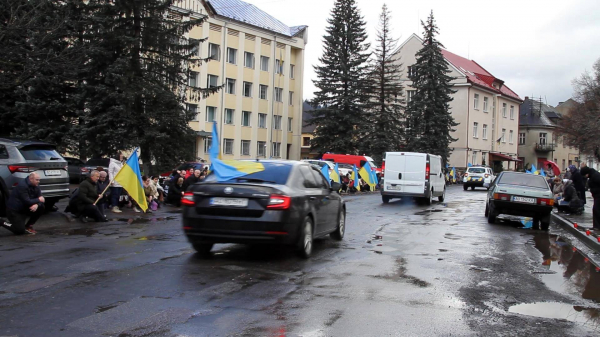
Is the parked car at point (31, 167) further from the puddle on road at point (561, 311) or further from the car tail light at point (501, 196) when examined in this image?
the car tail light at point (501, 196)

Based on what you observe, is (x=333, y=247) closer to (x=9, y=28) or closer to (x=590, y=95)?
(x=9, y=28)

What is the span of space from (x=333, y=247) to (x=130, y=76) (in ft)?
56.6

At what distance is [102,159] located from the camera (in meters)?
26.0

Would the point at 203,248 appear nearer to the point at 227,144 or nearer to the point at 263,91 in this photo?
the point at 227,144

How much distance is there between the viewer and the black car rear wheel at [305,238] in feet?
29.6

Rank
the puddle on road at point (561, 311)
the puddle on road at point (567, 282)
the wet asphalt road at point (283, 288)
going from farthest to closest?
1. the puddle on road at point (567, 282)
2. the puddle on road at point (561, 311)
3. the wet asphalt road at point (283, 288)

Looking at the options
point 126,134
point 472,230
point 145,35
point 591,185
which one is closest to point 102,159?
point 126,134

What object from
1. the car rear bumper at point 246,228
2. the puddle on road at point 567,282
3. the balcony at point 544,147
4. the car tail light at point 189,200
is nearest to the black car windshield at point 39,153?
the car tail light at point 189,200

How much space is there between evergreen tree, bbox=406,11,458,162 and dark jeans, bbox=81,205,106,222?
4463cm

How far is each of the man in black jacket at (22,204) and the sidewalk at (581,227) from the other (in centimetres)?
1184

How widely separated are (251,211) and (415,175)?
1654 cm

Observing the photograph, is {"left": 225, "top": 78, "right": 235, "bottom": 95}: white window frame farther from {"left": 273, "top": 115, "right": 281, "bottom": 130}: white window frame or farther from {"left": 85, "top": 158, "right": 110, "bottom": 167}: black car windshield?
{"left": 85, "top": 158, "right": 110, "bottom": 167}: black car windshield

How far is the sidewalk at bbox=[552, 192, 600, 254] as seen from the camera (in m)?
13.3

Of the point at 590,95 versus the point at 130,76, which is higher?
the point at 590,95
